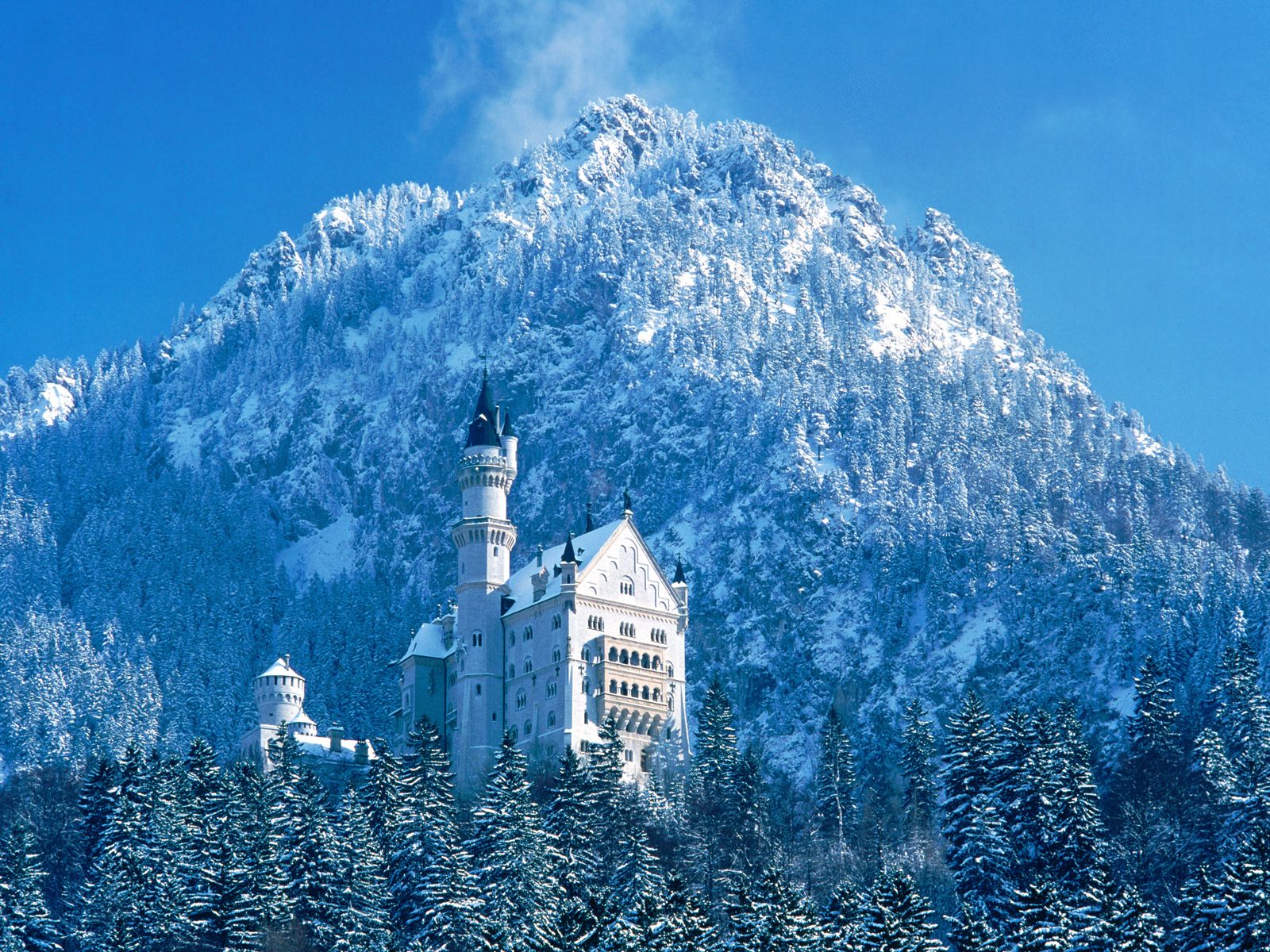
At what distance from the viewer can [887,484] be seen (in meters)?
197

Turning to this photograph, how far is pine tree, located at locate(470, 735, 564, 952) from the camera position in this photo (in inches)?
3351

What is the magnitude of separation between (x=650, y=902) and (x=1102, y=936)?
15966 mm

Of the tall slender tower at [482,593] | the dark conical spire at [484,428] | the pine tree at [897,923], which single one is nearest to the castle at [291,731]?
the tall slender tower at [482,593]

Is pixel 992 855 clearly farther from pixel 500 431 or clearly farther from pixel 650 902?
pixel 500 431

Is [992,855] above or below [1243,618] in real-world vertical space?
below

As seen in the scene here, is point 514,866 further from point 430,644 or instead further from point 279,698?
point 279,698

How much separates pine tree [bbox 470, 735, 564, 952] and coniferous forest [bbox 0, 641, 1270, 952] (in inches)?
5.5

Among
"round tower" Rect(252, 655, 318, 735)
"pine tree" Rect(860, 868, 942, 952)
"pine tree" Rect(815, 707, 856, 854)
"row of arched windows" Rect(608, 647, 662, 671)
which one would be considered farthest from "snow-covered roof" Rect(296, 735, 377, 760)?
"pine tree" Rect(860, 868, 942, 952)

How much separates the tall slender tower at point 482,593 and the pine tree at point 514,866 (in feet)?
113

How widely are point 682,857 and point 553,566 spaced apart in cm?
3922

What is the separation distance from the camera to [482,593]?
138875 mm

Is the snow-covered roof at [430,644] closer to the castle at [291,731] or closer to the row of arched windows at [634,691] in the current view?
the castle at [291,731]

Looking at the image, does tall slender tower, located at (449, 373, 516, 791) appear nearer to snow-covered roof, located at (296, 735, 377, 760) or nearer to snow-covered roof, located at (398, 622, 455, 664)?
snow-covered roof, located at (398, 622, 455, 664)

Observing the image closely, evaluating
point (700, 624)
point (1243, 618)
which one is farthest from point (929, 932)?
point (700, 624)
